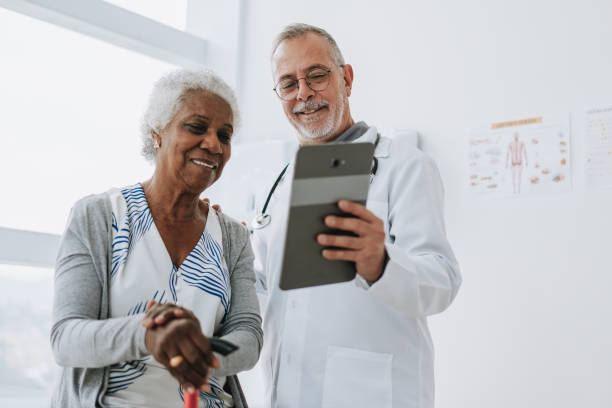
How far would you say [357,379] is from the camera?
144 centimetres

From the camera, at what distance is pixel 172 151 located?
54.4 inches

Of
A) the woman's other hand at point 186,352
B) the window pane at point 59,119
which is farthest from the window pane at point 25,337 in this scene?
the woman's other hand at point 186,352

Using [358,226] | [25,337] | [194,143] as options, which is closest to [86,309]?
[194,143]

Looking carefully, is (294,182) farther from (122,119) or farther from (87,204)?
(122,119)

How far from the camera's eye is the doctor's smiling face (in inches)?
68.4

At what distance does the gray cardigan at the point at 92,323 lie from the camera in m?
1.07

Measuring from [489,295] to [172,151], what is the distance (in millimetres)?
1357

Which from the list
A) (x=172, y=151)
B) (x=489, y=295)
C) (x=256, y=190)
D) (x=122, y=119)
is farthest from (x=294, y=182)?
(x=122, y=119)

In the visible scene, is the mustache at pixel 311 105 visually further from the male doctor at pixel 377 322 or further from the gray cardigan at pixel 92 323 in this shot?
the gray cardigan at pixel 92 323

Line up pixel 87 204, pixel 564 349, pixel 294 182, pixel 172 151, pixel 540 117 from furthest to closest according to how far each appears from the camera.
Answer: pixel 540 117
pixel 564 349
pixel 172 151
pixel 87 204
pixel 294 182

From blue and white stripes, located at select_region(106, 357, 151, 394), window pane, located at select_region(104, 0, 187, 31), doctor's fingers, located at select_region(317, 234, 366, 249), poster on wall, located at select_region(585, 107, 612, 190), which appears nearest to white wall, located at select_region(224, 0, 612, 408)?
poster on wall, located at select_region(585, 107, 612, 190)

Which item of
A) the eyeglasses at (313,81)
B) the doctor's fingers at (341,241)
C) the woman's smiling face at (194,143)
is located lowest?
the doctor's fingers at (341,241)

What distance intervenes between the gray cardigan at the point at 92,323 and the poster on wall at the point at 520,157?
125cm

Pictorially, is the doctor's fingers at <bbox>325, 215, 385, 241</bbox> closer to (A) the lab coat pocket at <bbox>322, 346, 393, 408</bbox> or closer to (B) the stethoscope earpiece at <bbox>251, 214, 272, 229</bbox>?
(A) the lab coat pocket at <bbox>322, 346, 393, 408</bbox>
